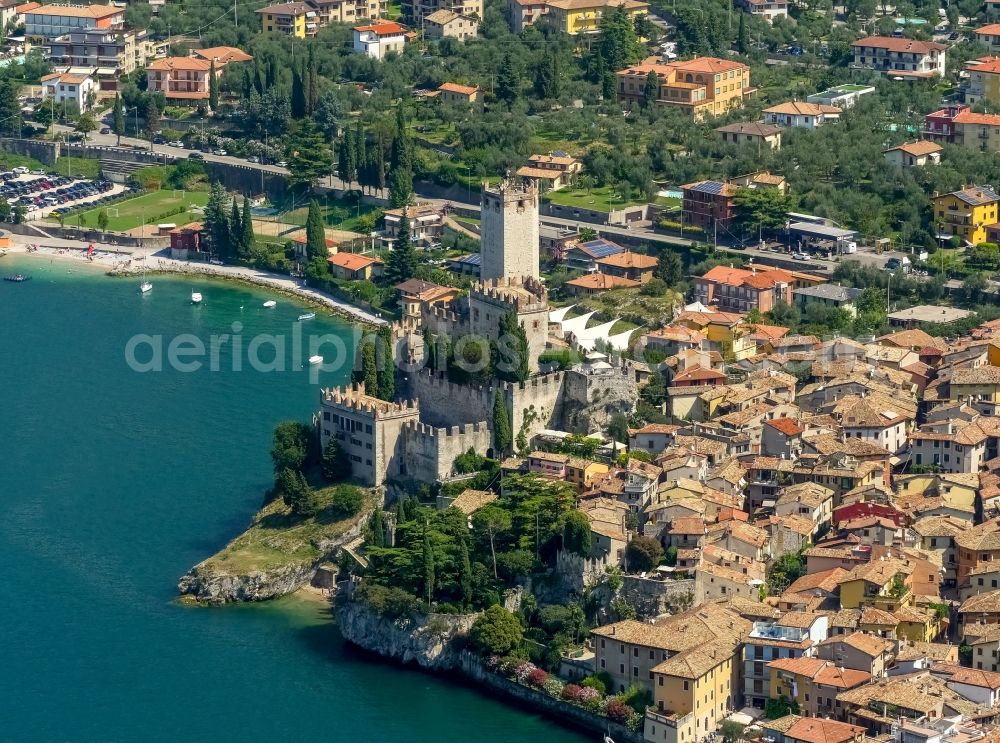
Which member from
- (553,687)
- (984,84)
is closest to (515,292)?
(553,687)

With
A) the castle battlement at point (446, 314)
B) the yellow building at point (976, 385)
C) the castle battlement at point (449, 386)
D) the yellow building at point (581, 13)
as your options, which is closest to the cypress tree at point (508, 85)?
the yellow building at point (581, 13)

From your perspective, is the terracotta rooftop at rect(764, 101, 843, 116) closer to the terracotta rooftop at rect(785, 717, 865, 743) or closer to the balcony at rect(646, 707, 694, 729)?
Answer: the balcony at rect(646, 707, 694, 729)

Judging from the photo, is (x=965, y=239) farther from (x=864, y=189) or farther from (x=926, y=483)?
(x=926, y=483)

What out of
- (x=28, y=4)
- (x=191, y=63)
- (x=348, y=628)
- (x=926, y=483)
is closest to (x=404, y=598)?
(x=348, y=628)

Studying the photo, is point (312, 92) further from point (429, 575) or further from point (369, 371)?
point (429, 575)

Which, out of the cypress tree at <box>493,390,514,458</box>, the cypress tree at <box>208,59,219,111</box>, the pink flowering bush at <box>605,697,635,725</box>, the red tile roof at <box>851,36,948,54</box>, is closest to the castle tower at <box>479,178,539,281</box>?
the cypress tree at <box>493,390,514,458</box>

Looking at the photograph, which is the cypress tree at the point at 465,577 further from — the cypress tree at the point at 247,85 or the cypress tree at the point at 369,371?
the cypress tree at the point at 247,85

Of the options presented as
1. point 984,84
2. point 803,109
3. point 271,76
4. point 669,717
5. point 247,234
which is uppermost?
point 984,84
